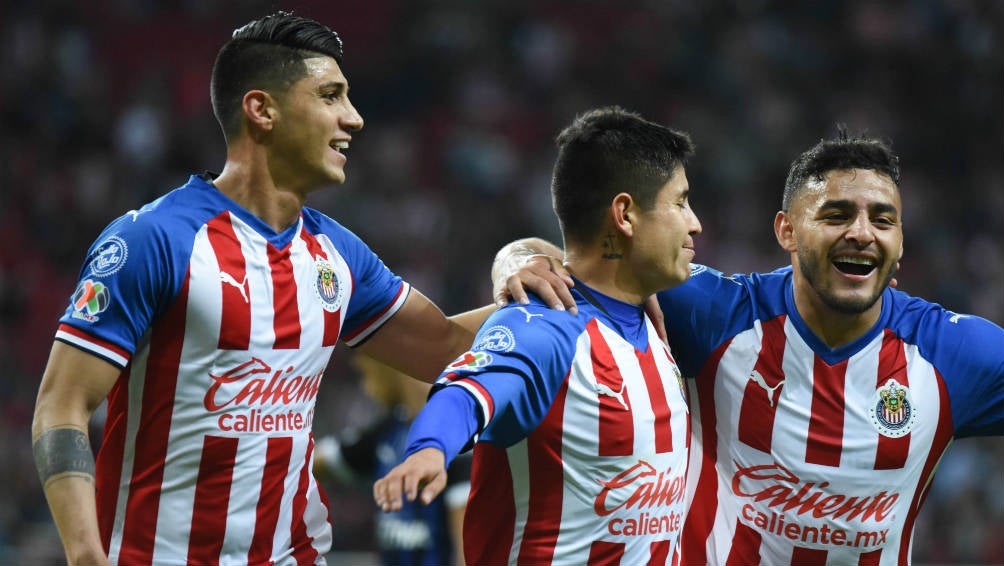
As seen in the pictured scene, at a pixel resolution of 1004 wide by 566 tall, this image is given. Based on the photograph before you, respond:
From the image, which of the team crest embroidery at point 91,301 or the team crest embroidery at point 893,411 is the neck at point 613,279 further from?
the team crest embroidery at point 91,301

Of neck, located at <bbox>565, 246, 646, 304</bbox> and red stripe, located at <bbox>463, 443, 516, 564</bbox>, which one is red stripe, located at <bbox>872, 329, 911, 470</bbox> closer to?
neck, located at <bbox>565, 246, 646, 304</bbox>

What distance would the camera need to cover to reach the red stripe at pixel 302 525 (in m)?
3.12

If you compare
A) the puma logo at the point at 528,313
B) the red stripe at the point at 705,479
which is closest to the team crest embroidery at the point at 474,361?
the puma logo at the point at 528,313

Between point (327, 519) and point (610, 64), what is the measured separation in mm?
9260

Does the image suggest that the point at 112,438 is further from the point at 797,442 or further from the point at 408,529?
the point at 408,529

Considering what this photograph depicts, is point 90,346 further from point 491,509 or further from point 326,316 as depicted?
point 491,509

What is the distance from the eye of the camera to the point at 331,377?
9695mm

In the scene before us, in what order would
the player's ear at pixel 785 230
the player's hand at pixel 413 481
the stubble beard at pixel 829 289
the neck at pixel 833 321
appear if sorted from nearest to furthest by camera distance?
the player's hand at pixel 413 481 → the stubble beard at pixel 829 289 → the neck at pixel 833 321 → the player's ear at pixel 785 230

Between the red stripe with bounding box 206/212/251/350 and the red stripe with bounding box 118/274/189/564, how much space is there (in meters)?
0.10

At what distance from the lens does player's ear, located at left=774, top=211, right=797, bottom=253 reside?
139 inches

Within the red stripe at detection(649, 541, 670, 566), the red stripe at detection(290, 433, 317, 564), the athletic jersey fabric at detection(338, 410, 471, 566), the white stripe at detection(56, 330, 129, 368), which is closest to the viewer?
the white stripe at detection(56, 330, 129, 368)

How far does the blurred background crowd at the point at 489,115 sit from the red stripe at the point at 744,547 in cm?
619

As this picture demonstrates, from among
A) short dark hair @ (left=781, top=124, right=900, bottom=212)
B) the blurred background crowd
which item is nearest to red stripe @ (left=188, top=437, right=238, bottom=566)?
short dark hair @ (left=781, top=124, right=900, bottom=212)

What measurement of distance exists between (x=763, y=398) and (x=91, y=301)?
1.90 metres
